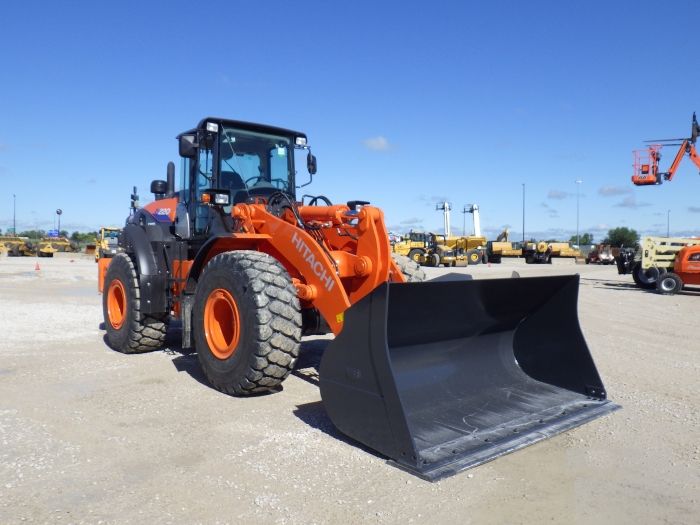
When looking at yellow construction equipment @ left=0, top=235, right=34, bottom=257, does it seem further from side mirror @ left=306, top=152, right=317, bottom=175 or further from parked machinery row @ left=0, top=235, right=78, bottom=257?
side mirror @ left=306, top=152, right=317, bottom=175

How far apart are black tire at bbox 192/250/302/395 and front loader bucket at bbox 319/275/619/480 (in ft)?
2.52

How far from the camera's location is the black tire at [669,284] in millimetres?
16656

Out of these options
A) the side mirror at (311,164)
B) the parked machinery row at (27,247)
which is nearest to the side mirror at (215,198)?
the side mirror at (311,164)

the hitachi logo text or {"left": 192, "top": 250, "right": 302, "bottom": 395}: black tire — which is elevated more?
the hitachi logo text

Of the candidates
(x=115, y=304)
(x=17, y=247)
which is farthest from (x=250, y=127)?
Answer: (x=17, y=247)

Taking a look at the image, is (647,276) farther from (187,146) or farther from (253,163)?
(187,146)

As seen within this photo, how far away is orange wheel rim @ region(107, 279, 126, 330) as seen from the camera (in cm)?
744

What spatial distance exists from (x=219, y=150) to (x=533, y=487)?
4.70 meters

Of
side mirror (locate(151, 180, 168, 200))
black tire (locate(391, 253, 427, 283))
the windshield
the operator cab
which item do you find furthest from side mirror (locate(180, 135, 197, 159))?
black tire (locate(391, 253, 427, 283))

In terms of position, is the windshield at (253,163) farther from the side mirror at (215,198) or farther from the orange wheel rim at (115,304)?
the orange wheel rim at (115,304)

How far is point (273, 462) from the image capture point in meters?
3.64

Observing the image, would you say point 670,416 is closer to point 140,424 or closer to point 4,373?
point 140,424

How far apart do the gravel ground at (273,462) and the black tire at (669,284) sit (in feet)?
38.7

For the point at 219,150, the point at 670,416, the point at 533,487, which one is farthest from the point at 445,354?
the point at 219,150
